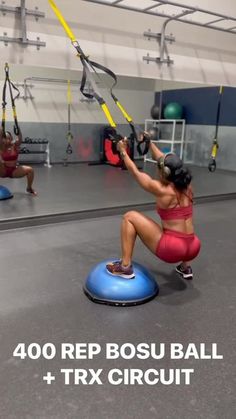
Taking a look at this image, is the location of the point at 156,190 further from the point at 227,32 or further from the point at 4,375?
the point at 227,32

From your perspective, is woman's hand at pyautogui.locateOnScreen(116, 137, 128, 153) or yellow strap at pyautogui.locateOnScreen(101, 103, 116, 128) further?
yellow strap at pyautogui.locateOnScreen(101, 103, 116, 128)

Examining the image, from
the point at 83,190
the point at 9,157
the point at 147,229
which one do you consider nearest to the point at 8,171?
the point at 9,157

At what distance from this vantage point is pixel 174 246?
2012mm

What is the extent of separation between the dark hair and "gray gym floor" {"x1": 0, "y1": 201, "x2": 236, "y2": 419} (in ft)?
2.36

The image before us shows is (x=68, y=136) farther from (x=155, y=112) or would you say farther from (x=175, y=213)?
(x=175, y=213)

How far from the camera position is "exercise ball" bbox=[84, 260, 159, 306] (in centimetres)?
200

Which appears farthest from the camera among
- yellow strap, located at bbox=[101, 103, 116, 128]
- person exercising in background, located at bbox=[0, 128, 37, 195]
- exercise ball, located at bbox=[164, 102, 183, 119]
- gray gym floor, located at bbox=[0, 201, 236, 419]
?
exercise ball, located at bbox=[164, 102, 183, 119]

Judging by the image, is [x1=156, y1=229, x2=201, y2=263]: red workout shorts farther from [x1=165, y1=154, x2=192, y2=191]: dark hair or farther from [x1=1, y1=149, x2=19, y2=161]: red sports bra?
[x1=1, y1=149, x2=19, y2=161]: red sports bra

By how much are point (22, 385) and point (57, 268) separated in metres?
1.19

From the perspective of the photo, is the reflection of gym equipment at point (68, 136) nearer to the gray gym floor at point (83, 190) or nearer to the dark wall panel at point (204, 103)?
the gray gym floor at point (83, 190)

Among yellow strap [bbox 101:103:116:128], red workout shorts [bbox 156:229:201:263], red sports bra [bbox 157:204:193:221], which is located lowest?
red workout shorts [bbox 156:229:201:263]

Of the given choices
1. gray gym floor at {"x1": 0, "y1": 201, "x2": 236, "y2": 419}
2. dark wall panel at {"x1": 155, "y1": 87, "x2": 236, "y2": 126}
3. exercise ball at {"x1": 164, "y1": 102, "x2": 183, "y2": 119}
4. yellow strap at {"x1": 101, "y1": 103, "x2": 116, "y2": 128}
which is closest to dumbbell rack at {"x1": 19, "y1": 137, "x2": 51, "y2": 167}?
exercise ball at {"x1": 164, "y1": 102, "x2": 183, "y2": 119}

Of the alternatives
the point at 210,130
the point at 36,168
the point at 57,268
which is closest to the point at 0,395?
the point at 57,268

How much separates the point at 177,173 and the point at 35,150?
597cm
